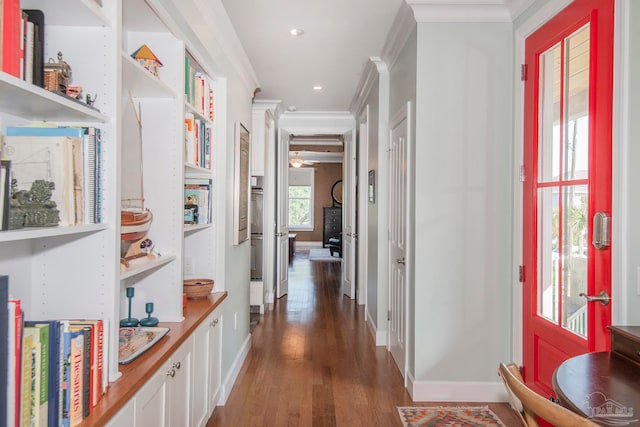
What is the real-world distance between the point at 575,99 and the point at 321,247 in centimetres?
1140

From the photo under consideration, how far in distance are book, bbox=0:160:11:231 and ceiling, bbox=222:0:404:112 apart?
231 centimetres

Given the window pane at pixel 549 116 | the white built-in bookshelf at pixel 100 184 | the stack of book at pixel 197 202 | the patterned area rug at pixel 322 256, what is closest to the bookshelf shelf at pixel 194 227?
the stack of book at pixel 197 202

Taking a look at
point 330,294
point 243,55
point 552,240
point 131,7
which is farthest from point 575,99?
point 330,294

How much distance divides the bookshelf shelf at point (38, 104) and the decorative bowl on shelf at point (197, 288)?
142 cm

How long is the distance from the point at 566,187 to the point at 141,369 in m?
2.17

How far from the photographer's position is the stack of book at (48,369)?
3.00 ft

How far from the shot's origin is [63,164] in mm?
1146

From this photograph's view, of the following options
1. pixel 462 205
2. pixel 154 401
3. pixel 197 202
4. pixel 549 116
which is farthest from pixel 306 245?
pixel 154 401

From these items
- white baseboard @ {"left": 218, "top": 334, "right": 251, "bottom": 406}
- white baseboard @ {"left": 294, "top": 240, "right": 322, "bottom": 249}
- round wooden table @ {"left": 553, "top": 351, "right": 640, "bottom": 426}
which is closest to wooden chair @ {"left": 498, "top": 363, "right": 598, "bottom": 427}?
Result: round wooden table @ {"left": 553, "top": 351, "right": 640, "bottom": 426}

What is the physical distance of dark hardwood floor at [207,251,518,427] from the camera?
2.63m

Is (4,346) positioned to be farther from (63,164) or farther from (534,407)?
(534,407)

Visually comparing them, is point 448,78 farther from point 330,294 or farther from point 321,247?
point 321,247

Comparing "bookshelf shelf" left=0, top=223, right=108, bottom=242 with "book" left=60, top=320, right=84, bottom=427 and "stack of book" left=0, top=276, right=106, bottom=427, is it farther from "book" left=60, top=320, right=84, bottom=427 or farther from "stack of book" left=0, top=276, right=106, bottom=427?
"book" left=60, top=320, right=84, bottom=427

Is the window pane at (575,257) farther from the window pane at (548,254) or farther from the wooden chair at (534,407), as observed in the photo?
the wooden chair at (534,407)
